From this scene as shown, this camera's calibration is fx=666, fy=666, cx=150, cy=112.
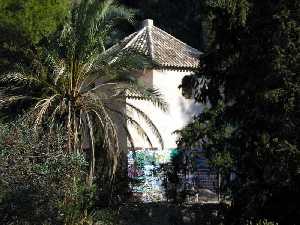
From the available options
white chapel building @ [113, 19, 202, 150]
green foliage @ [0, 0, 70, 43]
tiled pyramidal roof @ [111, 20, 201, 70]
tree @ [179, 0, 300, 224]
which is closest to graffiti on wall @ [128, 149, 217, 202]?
tree @ [179, 0, 300, 224]

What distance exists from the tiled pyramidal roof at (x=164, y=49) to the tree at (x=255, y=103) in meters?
12.2

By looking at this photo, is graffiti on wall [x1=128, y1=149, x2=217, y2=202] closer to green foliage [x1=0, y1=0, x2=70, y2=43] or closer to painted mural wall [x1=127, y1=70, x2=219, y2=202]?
painted mural wall [x1=127, y1=70, x2=219, y2=202]

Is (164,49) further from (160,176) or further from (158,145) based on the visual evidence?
(160,176)

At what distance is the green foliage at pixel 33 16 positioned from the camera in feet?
68.8


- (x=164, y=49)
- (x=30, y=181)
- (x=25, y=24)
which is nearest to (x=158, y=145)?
(x=164, y=49)

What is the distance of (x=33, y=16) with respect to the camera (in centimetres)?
2125

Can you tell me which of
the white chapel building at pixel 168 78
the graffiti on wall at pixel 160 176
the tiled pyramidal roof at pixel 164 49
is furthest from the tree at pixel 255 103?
the tiled pyramidal roof at pixel 164 49

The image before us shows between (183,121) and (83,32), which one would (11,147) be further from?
(183,121)

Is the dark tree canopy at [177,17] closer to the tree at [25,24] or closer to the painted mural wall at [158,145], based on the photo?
the painted mural wall at [158,145]

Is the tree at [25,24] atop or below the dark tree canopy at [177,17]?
below

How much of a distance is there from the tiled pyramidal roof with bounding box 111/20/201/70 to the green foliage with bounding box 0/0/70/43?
7.77 metres

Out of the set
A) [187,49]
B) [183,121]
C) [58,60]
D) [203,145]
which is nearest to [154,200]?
[203,145]

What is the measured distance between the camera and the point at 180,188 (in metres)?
19.5

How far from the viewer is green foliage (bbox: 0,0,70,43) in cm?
2098
